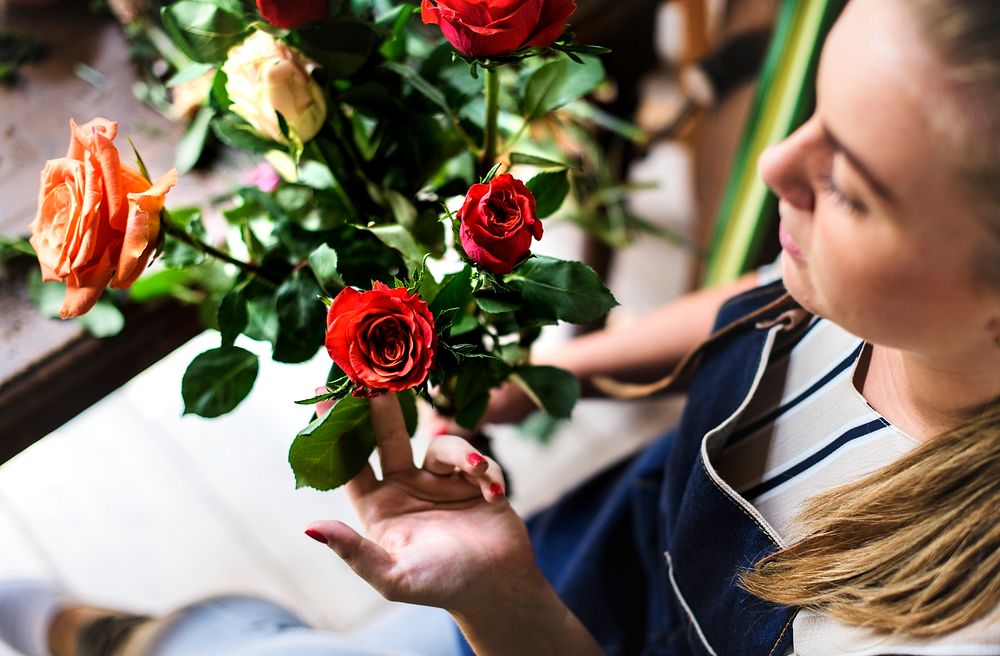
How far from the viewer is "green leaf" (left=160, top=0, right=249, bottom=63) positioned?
533 mm

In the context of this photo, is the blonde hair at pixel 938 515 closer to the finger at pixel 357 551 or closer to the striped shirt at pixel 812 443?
the striped shirt at pixel 812 443

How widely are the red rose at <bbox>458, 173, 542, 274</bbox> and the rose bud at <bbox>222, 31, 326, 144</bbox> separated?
6.3 inches

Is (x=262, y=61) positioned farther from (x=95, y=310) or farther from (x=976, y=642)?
(x=976, y=642)

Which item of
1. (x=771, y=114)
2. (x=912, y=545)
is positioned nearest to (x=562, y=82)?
(x=912, y=545)

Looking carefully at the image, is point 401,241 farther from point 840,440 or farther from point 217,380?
point 840,440

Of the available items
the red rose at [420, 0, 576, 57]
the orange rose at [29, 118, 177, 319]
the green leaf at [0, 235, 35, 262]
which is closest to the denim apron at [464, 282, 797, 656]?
the red rose at [420, 0, 576, 57]

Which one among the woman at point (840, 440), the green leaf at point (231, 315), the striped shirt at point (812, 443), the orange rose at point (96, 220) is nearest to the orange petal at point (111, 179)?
the orange rose at point (96, 220)

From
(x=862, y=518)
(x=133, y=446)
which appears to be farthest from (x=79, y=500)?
(x=862, y=518)

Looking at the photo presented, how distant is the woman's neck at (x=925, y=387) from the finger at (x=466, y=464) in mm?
275

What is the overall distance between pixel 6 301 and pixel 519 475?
3.15ft

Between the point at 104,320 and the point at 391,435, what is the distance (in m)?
0.28

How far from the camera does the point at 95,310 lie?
0.65 metres

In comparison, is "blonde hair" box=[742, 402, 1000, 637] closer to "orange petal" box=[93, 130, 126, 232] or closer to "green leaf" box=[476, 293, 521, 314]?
"green leaf" box=[476, 293, 521, 314]

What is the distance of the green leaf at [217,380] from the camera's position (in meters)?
0.56
